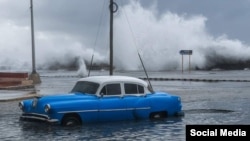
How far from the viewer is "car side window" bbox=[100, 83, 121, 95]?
16.3 meters

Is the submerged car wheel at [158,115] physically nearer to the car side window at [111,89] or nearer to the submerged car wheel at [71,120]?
the car side window at [111,89]

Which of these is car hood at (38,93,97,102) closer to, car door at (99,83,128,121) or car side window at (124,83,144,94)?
car door at (99,83,128,121)

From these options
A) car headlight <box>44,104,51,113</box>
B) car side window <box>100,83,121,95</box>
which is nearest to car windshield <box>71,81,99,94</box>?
car side window <box>100,83,121,95</box>

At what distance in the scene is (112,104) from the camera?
16.0m

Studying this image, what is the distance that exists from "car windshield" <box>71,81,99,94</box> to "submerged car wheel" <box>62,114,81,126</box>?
45.9 inches

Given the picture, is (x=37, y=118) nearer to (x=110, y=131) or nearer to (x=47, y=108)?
(x=47, y=108)

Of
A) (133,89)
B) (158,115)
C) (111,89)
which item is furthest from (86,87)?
(158,115)

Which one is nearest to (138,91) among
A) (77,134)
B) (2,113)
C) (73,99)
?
(73,99)

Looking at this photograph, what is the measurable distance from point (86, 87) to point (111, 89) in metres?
0.84

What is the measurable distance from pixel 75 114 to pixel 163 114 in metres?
3.42

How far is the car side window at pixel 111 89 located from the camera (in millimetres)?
16266

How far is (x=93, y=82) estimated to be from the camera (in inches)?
655

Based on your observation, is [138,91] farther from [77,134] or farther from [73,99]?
[77,134]

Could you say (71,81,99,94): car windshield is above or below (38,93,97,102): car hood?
above
